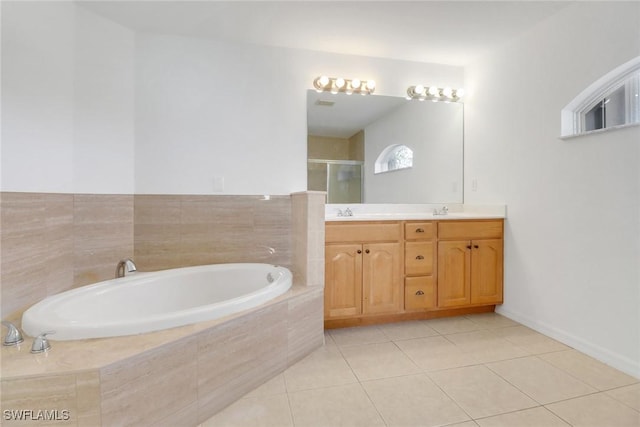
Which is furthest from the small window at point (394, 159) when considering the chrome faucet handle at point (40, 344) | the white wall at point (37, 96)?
the chrome faucet handle at point (40, 344)

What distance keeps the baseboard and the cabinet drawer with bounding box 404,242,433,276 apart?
2.75 ft

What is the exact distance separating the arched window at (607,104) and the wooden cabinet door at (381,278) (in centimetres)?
146

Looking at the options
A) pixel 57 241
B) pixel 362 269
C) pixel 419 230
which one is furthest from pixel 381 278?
pixel 57 241

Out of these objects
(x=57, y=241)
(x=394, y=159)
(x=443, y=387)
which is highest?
(x=394, y=159)

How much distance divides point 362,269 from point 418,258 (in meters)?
0.49

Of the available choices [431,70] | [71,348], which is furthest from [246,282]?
[431,70]

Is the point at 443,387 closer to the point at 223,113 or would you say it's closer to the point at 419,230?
the point at 419,230

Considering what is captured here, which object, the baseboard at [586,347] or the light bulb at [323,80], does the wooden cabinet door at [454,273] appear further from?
the light bulb at [323,80]

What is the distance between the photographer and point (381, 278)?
2469mm

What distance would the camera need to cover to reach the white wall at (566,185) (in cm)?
181

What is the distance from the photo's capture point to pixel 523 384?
1.72m

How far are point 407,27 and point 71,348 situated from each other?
275 cm

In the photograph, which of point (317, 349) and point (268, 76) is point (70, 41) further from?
point (317, 349)

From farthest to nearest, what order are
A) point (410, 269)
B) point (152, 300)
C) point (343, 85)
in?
point (343, 85)
point (410, 269)
point (152, 300)
